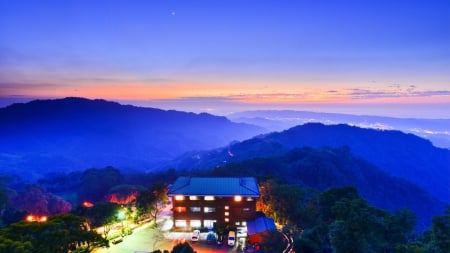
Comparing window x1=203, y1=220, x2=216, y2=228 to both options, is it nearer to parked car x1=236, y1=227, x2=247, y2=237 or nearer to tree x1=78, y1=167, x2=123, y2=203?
parked car x1=236, y1=227, x2=247, y2=237

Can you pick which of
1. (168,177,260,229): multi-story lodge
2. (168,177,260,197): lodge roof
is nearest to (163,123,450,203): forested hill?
(168,177,260,197): lodge roof

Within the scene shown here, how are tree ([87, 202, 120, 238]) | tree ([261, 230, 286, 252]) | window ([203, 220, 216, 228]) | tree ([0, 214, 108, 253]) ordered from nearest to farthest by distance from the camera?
tree ([0, 214, 108, 253]) → tree ([261, 230, 286, 252]) → tree ([87, 202, 120, 238]) → window ([203, 220, 216, 228])

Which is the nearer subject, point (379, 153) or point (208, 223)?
point (208, 223)

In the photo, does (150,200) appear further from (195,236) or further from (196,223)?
(195,236)

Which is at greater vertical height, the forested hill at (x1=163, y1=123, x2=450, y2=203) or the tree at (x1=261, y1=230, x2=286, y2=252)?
the tree at (x1=261, y1=230, x2=286, y2=252)

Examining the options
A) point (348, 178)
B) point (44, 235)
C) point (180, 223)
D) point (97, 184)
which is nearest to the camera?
point (44, 235)

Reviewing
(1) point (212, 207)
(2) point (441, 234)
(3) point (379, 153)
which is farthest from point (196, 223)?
(3) point (379, 153)

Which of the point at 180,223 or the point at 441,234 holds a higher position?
the point at 441,234
